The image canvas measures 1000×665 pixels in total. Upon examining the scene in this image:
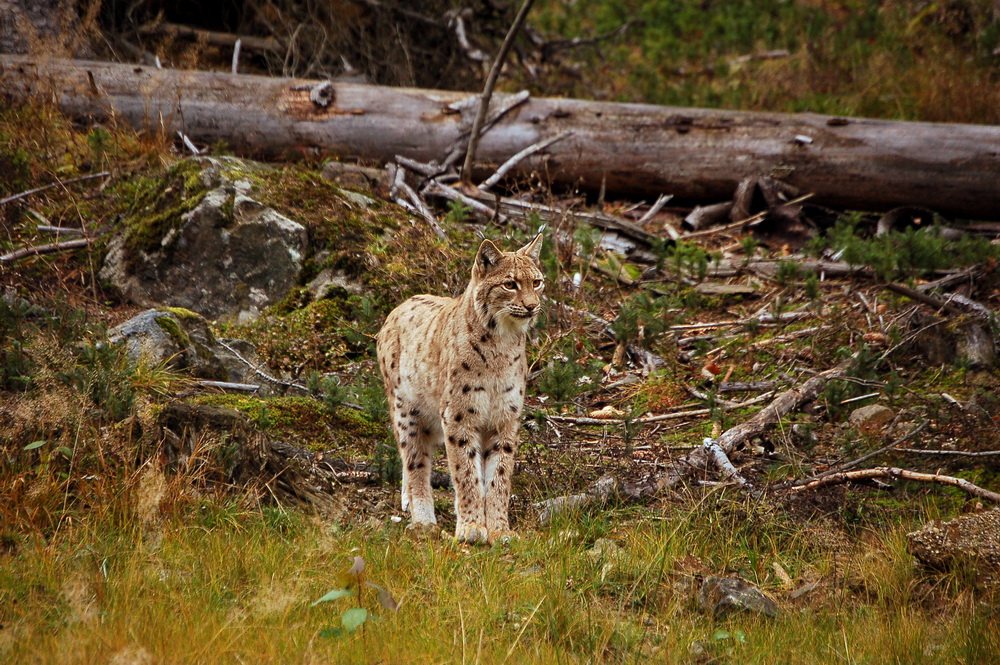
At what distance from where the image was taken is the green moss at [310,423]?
6.36 m

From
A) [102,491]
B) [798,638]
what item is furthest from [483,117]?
[798,638]

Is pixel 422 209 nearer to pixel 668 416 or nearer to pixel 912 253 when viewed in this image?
pixel 668 416

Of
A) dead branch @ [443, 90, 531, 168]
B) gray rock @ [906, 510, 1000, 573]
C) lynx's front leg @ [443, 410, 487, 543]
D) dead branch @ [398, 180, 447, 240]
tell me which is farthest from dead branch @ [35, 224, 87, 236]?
gray rock @ [906, 510, 1000, 573]

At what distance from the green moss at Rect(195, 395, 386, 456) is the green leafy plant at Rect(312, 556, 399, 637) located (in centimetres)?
235

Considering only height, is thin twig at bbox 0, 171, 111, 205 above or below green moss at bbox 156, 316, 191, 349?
above

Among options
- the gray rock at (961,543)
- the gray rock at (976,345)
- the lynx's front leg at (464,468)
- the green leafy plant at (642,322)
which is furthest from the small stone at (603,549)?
the gray rock at (976,345)

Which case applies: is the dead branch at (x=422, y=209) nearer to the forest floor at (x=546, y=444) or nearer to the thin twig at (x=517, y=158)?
the forest floor at (x=546, y=444)

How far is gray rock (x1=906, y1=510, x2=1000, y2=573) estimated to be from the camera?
4.43 metres

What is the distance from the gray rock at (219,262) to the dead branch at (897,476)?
5.08m

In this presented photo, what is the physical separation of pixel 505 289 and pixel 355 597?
2.24 m

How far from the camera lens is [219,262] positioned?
27.9 feet

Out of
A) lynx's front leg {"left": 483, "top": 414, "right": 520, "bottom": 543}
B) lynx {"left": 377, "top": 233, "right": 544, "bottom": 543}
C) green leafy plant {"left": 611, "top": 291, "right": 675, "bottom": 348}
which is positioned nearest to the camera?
lynx's front leg {"left": 483, "top": 414, "right": 520, "bottom": 543}

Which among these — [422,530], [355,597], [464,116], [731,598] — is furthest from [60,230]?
[731,598]

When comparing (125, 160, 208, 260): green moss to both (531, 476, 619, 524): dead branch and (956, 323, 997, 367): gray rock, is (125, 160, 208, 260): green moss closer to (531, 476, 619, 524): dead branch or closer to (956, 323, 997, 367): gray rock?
(531, 476, 619, 524): dead branch
